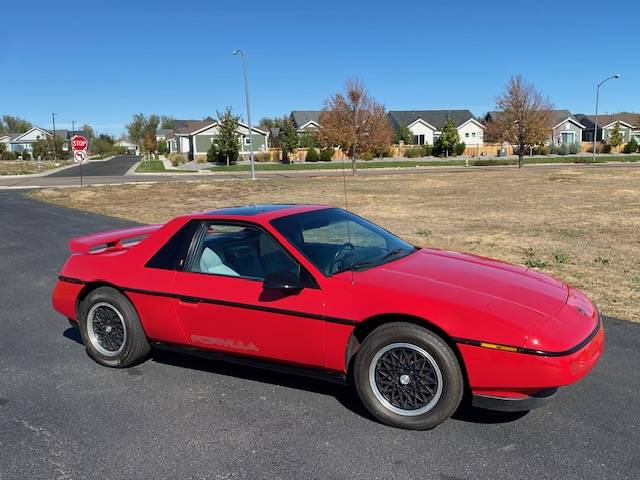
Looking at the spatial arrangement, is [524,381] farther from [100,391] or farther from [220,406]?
[100,391]

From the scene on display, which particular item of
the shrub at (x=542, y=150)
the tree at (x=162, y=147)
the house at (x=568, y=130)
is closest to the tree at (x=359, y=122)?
the shrub at (x=542, y=150)

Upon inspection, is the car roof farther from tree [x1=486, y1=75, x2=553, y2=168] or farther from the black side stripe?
tree [x1=486, y1=75, x2=553, y2=168]

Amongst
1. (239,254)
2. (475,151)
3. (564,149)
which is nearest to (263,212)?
(239,254)

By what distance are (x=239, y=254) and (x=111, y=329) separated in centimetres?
129

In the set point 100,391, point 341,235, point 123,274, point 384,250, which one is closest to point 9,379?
point 100,391

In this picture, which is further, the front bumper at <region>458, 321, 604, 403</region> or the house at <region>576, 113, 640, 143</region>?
the house at <region>576, 113, 640, 143</region>

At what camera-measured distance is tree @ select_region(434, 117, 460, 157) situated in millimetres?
65312

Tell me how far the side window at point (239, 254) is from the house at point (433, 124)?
74.7 meters

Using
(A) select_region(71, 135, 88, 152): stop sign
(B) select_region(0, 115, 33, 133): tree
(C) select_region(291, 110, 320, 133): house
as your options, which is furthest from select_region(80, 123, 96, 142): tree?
(A) select_region(71, 135, 88, 152): stop sign

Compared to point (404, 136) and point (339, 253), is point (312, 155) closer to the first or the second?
point (404, 136)

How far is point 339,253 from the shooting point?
4070 mm

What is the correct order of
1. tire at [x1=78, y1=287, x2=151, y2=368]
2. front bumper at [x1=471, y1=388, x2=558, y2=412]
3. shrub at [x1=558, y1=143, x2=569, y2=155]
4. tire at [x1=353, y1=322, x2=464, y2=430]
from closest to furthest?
1. front bumper at [x1=471, y1=388, x2=558, y2=412]
2. tire at [x1=353, y1=322, x2=464, y2=430]
3. tire at [x1=78, y1=287, x2=151, y2=368]
4. shrub at [x1=558, y1=143, x2=569, y2=155]

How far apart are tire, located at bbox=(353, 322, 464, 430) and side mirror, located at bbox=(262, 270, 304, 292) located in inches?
22.1

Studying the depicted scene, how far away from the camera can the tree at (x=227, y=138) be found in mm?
54906
